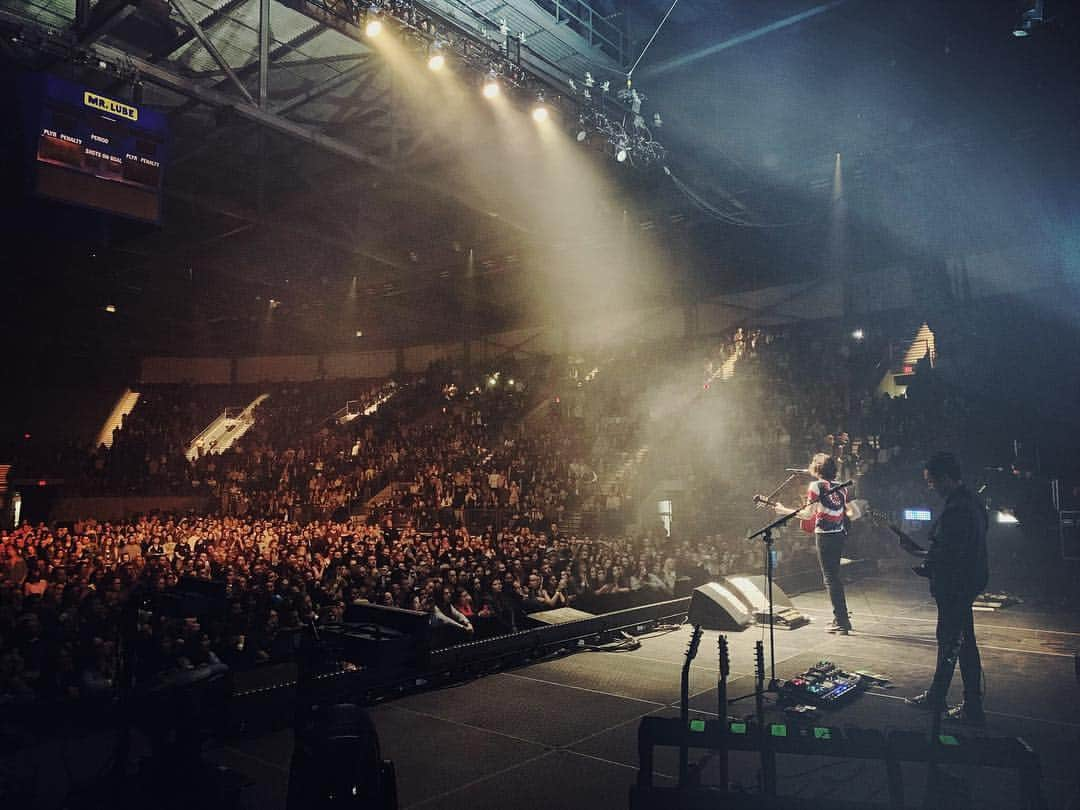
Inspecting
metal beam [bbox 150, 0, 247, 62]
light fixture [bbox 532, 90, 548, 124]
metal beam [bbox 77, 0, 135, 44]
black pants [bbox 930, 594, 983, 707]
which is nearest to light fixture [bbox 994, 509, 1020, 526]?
black pants [bbox 930, 594, 983, 707]

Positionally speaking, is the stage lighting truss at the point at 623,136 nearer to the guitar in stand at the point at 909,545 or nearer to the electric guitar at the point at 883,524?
the electric guitar at the point at 883,524

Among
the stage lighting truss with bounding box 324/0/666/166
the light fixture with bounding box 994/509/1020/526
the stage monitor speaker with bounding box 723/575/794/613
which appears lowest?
the stage monitor speaker with bounding box 723/575/794/613

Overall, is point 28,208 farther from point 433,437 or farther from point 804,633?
point 433,437

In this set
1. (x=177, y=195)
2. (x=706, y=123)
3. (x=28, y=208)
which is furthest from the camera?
(x=177, y=195)

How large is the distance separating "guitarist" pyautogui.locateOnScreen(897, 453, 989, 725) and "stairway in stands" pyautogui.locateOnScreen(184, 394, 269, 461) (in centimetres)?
2608

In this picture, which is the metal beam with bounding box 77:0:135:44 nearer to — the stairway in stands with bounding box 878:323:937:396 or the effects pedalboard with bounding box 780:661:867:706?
the effects pedalboard with bounding box 780:661:867:706

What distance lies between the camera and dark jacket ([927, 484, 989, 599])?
425cm

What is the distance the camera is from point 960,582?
424 centimetres

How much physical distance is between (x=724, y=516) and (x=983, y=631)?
8632 mm

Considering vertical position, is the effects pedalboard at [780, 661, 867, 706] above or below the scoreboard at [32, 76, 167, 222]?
below

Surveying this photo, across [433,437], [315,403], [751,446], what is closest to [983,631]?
[751,446]

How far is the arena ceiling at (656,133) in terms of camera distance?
8.71 m

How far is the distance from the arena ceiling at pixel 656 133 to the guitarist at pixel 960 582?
6777mm

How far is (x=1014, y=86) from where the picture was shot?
30.7 ft
